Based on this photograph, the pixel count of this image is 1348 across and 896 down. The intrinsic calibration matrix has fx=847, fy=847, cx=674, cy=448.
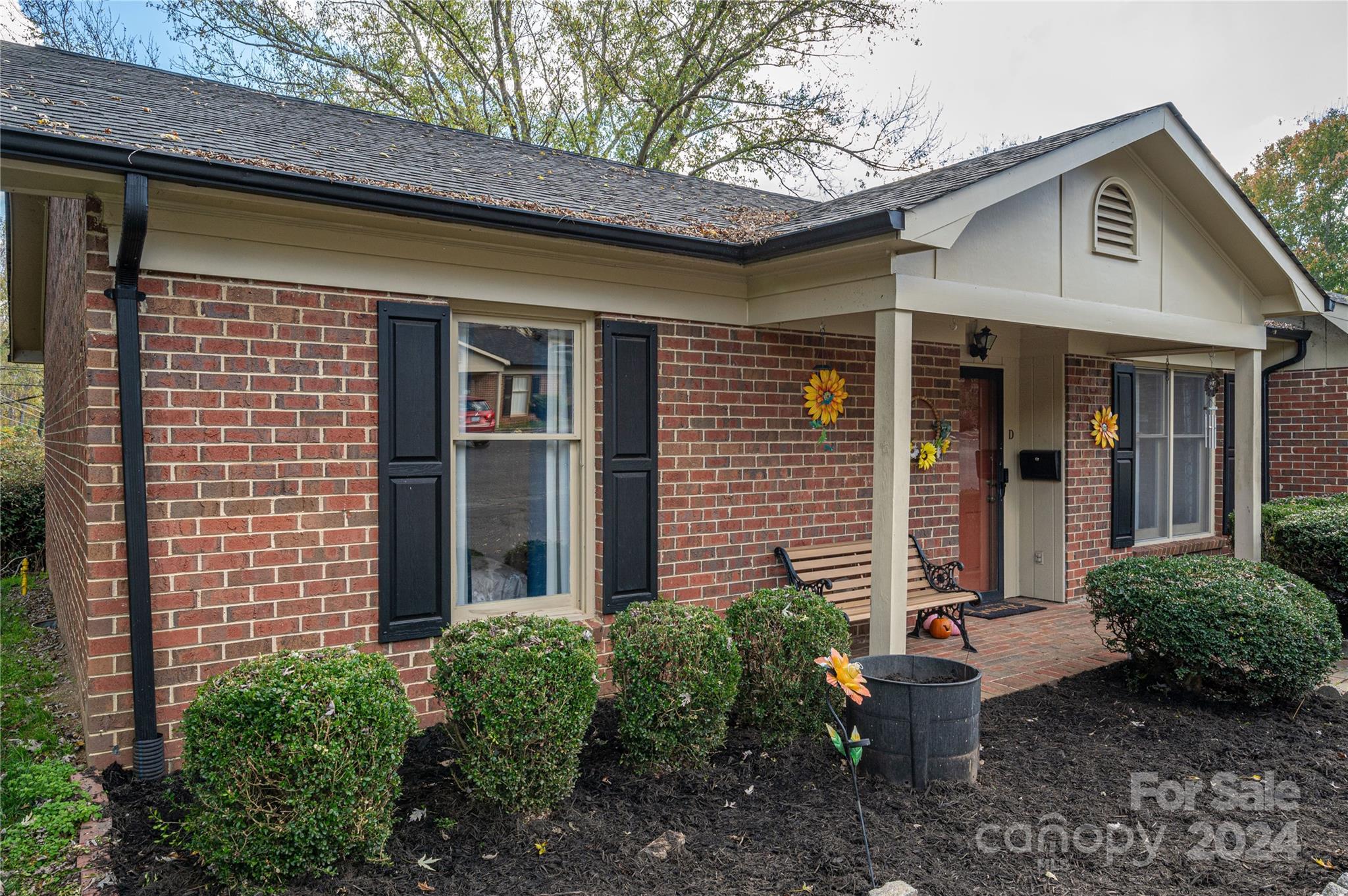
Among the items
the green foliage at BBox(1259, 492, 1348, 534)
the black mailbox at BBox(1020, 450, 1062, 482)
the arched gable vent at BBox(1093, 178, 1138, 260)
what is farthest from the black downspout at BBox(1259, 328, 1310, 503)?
the arched gable vent at BBox(1093, 178, 1138, 260)

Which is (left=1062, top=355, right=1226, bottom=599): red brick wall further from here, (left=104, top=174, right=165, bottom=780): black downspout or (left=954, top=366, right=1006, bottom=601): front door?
(left=104, top=174, right=165, bottom=780): black downspout

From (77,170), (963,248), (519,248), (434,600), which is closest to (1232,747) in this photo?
(963,248)

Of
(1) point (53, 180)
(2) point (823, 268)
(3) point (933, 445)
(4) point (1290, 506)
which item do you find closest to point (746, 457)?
(2) point (823, 268)

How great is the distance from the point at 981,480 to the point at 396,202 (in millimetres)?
6202

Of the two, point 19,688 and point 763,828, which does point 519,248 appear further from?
point 19,688

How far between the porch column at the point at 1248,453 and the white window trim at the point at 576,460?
559cm

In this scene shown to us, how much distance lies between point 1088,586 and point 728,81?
12378mm

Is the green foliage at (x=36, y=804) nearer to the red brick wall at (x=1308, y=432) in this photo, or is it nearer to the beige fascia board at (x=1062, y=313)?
the beige fascia board at (x=1062, y=313)

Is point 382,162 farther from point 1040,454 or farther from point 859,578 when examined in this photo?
point 1040,454

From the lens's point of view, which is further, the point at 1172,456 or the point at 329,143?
the point at 1172,456

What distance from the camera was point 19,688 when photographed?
5.44 m

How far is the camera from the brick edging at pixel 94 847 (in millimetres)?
2896

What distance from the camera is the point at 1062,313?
5.63 m

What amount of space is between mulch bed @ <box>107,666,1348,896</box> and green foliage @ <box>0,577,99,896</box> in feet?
0.53
